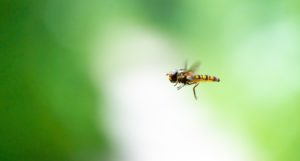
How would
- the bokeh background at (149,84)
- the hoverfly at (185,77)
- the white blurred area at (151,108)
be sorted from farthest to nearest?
1. the white blurred area at (151,108)
2. the bokeh background at (149,84)
3. the hoverfly at (185,77)

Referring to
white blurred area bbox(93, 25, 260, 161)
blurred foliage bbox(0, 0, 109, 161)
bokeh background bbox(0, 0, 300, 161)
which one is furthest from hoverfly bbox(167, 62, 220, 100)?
blurred foliage bbox(0, 0, 109, 161)

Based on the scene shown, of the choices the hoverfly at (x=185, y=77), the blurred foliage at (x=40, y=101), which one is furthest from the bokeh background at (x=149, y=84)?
the hoverfly at (x=185, y=77)

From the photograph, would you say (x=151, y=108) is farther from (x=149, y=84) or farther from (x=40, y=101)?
(x=40, y=101)

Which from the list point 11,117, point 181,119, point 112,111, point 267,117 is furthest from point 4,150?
point 267,117

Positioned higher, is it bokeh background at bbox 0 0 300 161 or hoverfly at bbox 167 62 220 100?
bokeh background at bbox 0 0 300 161

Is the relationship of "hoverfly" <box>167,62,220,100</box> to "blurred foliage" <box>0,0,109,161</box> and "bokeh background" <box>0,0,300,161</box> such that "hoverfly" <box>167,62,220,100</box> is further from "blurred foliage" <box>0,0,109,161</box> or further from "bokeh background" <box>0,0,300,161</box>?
"blurred foliage" <box>0,0,109,161</box>

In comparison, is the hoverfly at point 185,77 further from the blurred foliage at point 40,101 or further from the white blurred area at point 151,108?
the blurred foliage at point 40,101

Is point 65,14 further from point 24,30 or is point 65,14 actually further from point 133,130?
point 133,130
